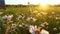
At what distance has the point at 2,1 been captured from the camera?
35.1 ft

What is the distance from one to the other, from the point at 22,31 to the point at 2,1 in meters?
8.16

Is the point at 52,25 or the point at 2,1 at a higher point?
the point at 52,25

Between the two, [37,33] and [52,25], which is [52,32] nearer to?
[52,25]

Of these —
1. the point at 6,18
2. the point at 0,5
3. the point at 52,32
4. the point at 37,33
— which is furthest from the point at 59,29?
the point at 0,5

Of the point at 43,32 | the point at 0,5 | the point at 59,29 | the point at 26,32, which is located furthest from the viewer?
the point at 0,5

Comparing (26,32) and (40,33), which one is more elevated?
(40,33)

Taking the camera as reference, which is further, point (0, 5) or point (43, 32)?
point (0, 5)

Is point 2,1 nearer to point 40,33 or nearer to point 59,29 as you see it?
point 59,29

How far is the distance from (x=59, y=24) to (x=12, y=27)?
5.48ft

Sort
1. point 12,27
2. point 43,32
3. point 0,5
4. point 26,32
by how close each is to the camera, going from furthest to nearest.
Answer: point 0,5 < point 26,32 < point 12,27 < point 43,32

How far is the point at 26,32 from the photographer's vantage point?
2.63 metres

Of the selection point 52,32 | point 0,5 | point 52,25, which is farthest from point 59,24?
point 0,5

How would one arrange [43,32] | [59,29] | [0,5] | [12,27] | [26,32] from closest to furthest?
1. [43,32]
2. [12,27]
3. [26,32]
4. [59,29]
5. [0,5]

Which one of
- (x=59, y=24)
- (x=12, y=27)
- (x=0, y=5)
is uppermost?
(x=12, y=27)
